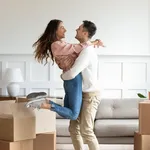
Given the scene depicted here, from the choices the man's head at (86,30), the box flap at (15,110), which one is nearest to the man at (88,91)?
the man's head at (86,30)

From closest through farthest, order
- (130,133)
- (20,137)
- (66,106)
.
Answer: (20,137), (66,106), (130,133)

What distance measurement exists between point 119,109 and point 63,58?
7.59 ft

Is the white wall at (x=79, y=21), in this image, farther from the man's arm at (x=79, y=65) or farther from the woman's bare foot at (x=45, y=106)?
the woman's bare foot at (x=45, y=106)

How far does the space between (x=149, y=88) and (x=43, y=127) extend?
318cm

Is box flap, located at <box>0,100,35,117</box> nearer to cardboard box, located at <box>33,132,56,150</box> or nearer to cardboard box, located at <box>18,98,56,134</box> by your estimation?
cardboard box, located at <box>18,98,56,134</box>

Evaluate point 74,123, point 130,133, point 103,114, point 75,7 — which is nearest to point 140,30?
point 75,7

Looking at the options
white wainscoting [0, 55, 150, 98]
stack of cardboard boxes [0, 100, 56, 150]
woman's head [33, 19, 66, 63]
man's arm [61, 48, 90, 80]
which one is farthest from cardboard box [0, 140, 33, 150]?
white wainscoting [0, 55, 150, 98]

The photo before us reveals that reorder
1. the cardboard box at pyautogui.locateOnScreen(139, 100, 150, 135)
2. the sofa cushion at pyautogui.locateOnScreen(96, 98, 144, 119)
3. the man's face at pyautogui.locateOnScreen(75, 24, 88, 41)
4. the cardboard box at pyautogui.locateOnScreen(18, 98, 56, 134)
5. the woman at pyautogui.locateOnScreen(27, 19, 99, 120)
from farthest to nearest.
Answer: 1. the sofa cushion at pyautogui.locateOnScreen(96, 98, 144, 119)
2. the cardboard box at pyautogui.locateOnScreen(139, 100, 150, 135)
3. the man's face at pyautogui.locateOnScreen(75, 24, 88, 41)
4. the cardboard box at pyautogui.locateOnScreen(18, 98, 56, 134)
5. the woman at pyautogui.locateOnScreen(27, 19, 99, 120)

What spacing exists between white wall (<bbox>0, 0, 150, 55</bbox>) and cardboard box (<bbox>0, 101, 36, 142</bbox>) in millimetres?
3155

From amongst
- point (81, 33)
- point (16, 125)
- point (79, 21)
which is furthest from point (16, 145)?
point (79, 21)

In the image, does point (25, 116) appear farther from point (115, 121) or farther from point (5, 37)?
point (5, 37)

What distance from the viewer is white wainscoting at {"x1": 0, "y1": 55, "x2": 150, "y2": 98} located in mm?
6324

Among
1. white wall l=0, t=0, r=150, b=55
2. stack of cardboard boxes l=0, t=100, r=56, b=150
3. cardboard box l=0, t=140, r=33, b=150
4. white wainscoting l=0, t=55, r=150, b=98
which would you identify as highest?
white wall l=0, t=0, r=150, b=55

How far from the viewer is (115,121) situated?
205 inches
